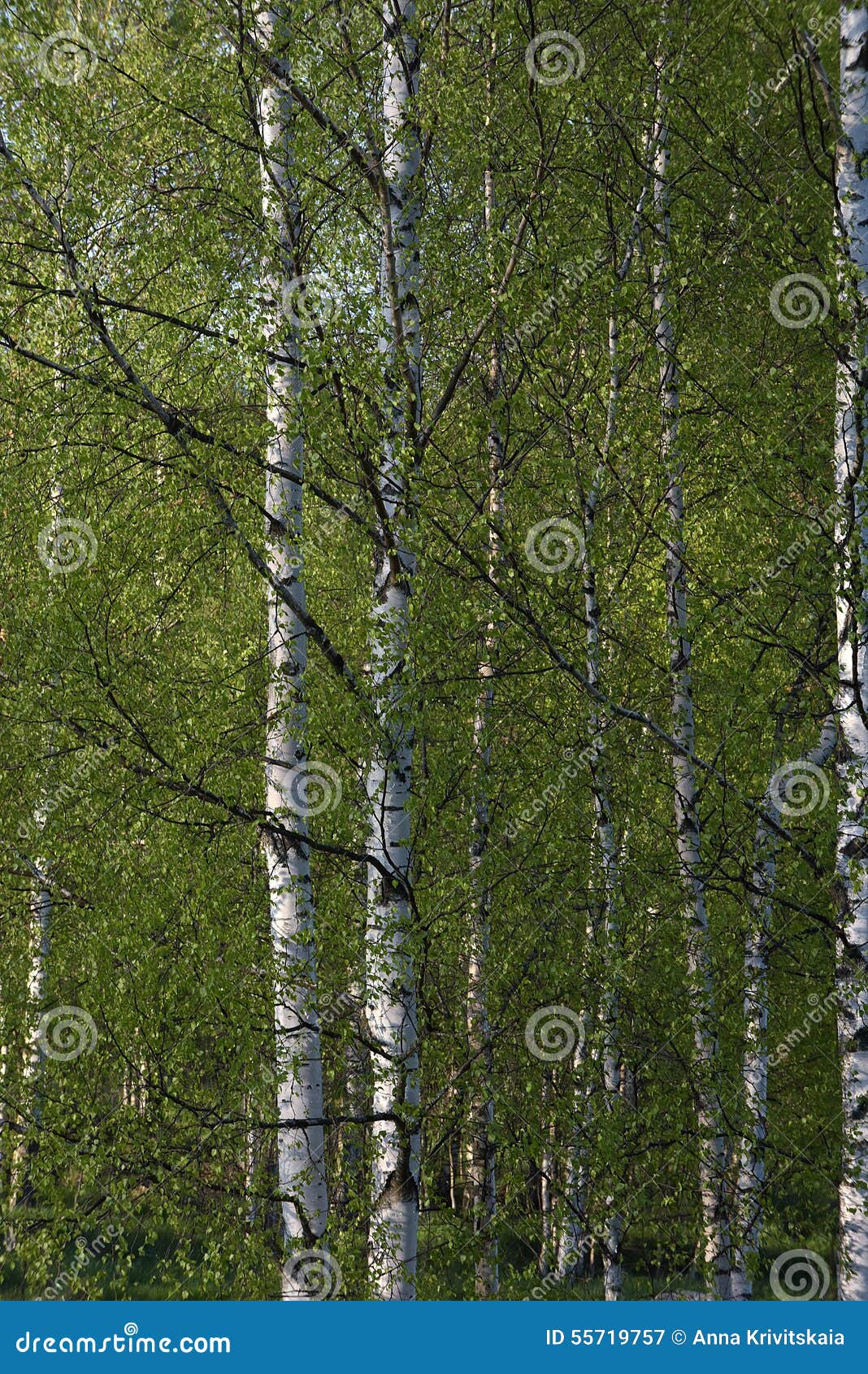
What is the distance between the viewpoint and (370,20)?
310 inches

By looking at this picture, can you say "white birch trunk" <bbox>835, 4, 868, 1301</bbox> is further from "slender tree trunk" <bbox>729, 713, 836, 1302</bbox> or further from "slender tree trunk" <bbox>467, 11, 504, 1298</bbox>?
"slender tree trunk" <bbox>467, 11, 504, 1298</bbox>

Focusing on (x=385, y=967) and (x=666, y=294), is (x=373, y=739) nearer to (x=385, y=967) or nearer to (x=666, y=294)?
(x=385, y=967)

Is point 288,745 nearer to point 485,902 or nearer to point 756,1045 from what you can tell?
point 485,902

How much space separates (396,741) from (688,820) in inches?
103

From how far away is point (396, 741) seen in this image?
5855 mm

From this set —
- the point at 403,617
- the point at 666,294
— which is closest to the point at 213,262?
the point at 403,617

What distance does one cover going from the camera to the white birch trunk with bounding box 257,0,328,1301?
588 cm

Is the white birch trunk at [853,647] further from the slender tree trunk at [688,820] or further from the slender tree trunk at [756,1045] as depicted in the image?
the slender tree trunk at [688,820]

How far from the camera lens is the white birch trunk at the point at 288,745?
19.3ft

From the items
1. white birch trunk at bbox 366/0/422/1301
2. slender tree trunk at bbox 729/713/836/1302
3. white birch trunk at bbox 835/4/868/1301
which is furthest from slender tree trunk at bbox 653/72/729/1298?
white birch trunk at bbox 366/0/422/1301

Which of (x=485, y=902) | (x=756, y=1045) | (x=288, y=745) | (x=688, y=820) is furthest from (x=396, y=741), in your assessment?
(x=756, y=1045)

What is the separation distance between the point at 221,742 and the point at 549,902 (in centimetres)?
249

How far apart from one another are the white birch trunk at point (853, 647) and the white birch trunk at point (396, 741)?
86.8 inches

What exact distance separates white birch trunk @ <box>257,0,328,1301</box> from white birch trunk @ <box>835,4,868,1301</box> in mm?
2731
